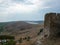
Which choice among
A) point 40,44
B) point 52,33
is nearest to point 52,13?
point 52,33

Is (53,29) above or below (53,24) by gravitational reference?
below

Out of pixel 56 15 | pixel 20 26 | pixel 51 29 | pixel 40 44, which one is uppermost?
pixel 56 15

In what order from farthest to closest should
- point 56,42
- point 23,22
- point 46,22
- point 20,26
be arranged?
point 23,22 → point 20,26 → point 46,22 → point 56,42

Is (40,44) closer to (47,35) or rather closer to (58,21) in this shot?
(47,35)

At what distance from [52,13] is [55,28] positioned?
1645 millimetres

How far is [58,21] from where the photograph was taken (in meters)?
20.7

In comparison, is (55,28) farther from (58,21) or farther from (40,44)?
(40,44)

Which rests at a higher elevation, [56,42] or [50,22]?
[50,22]

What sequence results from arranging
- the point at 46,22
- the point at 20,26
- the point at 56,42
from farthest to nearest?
the point at 20,26, the point at 46,22, the point at 56,42

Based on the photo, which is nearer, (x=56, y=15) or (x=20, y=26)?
(x=56, y=15)

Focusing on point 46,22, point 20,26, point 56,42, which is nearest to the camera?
point 56,42

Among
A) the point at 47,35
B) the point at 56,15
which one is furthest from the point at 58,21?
the point at 47,35

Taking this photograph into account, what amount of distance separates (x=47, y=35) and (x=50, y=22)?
1558mm

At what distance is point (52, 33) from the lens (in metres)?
21.0
